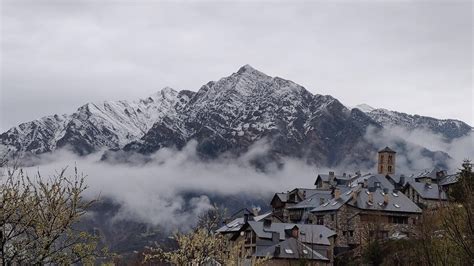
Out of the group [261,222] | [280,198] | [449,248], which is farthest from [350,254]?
[449,248]

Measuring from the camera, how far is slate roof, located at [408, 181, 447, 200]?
117312mm

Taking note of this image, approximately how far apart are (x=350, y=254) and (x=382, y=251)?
17.4 m

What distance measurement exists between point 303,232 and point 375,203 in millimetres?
13473

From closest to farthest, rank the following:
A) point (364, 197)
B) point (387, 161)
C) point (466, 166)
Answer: point (466, 166), point (364, 197), point (387, 161)

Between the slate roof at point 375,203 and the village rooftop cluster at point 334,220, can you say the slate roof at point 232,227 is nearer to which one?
the village rooftop cluster at point 334,220

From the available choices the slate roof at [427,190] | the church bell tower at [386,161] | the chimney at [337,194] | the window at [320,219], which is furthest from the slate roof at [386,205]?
the church bell tower at [386,161]

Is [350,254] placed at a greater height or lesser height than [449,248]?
lesser

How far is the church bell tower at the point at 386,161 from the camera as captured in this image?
160 meters

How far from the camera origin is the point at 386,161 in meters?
160

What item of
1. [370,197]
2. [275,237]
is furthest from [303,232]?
[370,197]

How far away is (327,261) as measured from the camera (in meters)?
87.8

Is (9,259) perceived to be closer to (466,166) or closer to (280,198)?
(466,166)

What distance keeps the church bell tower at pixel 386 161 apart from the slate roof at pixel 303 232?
2489 inches

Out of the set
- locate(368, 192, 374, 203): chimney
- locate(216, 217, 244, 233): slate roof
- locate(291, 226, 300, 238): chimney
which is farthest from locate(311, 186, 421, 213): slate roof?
→ locate(291, 226, 300, 238): chimney
